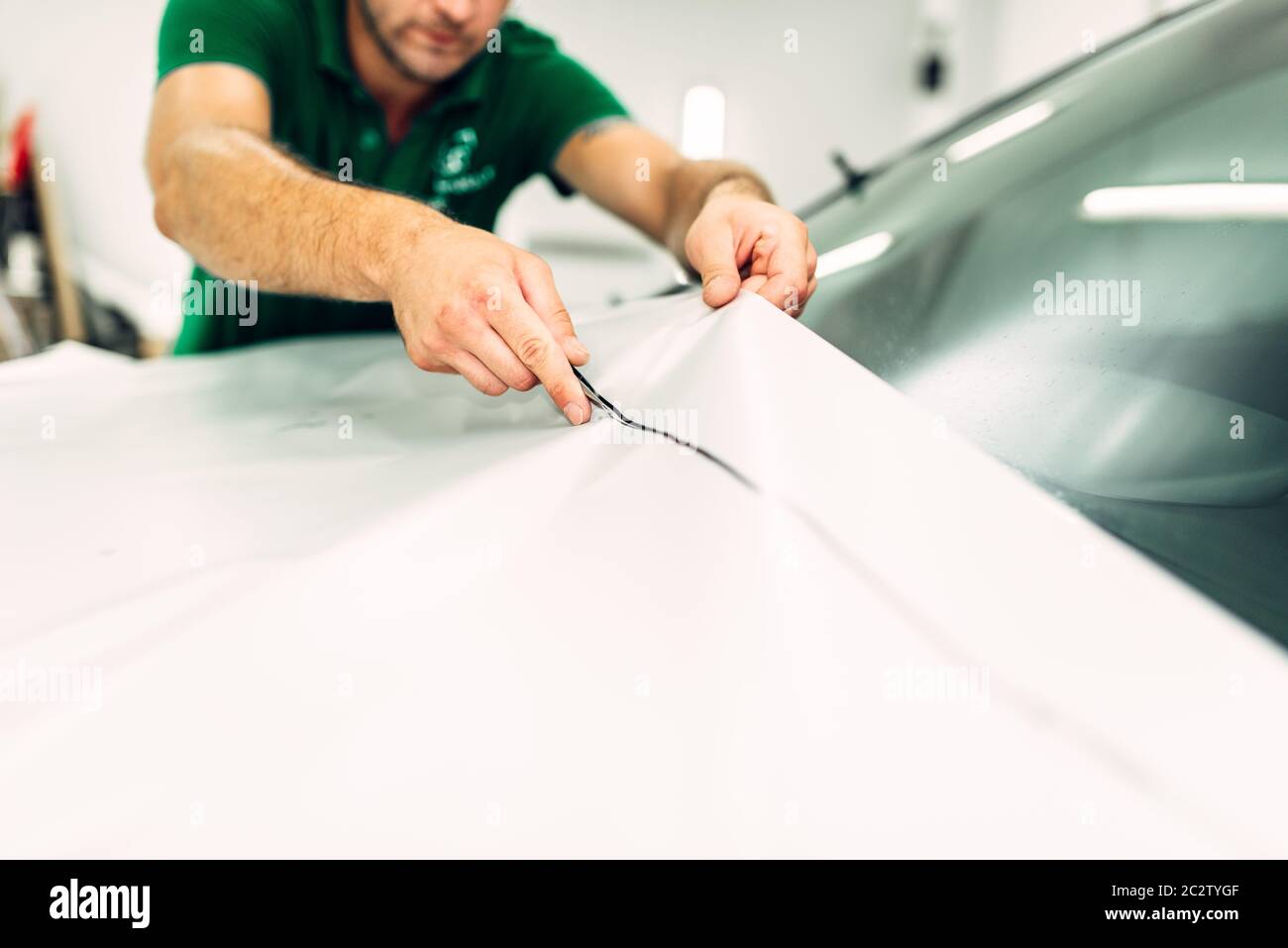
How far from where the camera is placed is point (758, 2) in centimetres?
402

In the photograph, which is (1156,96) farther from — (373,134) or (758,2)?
(758,2)

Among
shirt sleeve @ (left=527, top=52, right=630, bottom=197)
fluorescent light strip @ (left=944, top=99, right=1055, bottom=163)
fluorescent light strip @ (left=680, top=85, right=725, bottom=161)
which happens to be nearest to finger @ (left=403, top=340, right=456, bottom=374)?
fluorescent light strip @ (left=944, top=99, right=1055, bottom=163)

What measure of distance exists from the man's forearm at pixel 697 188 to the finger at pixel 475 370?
0.48 meters

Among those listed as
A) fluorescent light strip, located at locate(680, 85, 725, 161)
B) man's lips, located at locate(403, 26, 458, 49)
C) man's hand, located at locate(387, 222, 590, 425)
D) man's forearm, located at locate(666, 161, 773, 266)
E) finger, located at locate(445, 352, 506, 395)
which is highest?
fluorescent light strip, located at locate(680, 85, 725, 161)

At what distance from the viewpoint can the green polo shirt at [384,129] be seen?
4.36 ft

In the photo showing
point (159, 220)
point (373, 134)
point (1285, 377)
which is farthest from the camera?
point (373, 134)

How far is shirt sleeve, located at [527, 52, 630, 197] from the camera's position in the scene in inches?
59.1

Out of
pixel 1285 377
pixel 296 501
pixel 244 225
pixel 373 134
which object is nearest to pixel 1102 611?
pixel 1285 377

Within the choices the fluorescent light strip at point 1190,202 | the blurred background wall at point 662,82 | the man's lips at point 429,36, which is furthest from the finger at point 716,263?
the blurred background wall at point 662,82

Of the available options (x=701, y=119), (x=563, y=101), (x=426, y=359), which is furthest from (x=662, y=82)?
(x=426, y=359)

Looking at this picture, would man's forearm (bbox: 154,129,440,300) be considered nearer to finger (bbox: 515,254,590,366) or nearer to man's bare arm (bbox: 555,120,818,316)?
finger (bbox: 515,254,590,366)

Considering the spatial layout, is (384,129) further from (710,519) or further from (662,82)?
(662,82)
